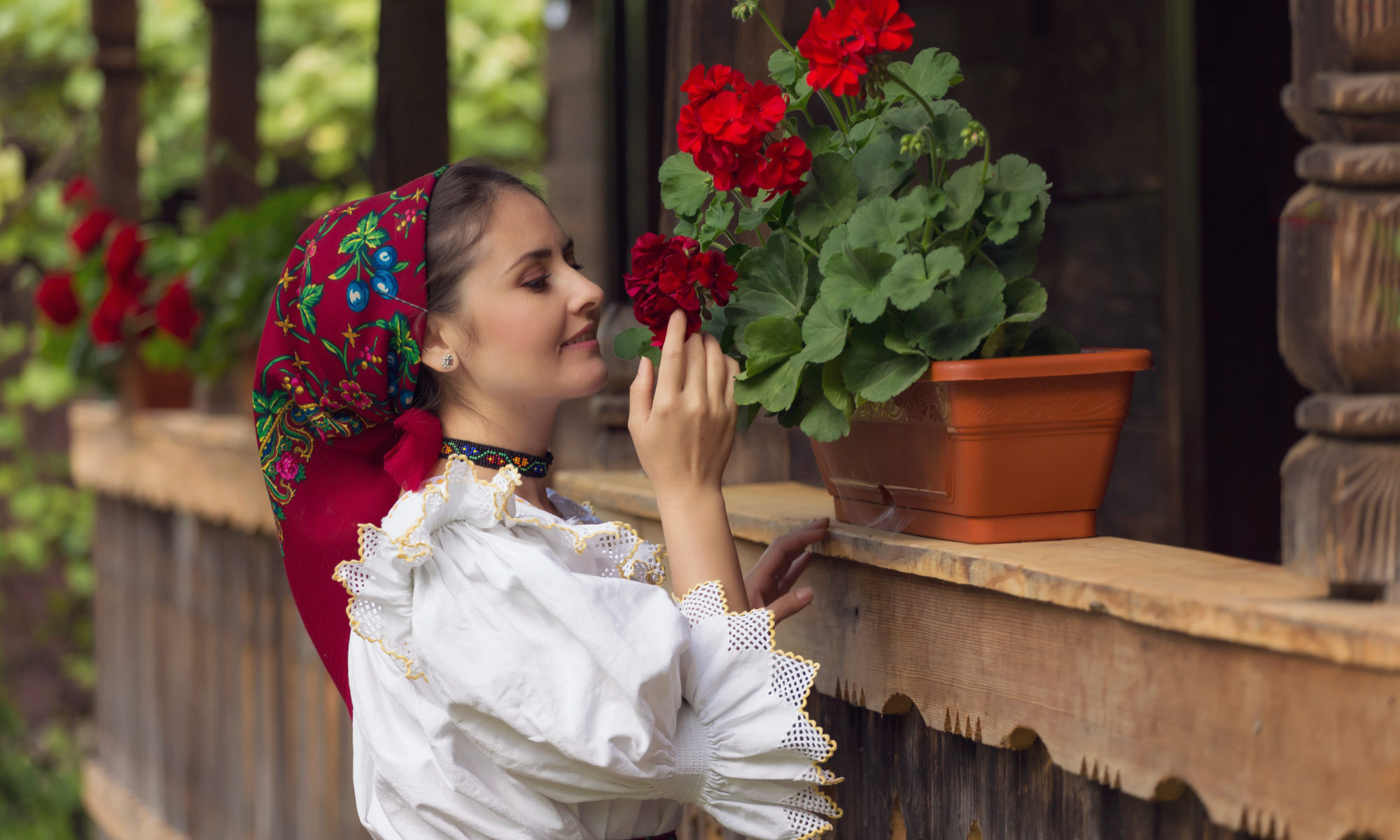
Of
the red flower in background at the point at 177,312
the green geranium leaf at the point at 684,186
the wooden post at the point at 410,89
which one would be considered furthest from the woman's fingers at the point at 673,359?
the red flower in background at the point at 177,312

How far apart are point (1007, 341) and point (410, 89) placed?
6.07 ft

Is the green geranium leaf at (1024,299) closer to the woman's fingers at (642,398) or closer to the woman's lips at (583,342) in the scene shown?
the woman's fingers at (642,398)

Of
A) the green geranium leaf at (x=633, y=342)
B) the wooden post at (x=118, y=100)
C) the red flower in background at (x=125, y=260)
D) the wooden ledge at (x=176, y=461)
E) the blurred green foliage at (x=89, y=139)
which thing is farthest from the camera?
the blurred green foliage at (x=89, y=139)

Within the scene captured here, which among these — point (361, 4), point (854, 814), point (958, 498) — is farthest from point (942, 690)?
point (361, 4)

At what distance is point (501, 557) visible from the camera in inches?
51.9

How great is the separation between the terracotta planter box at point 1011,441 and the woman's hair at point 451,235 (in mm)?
486

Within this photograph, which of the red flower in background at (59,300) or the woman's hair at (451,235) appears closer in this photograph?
the woman's hair at (451,235)

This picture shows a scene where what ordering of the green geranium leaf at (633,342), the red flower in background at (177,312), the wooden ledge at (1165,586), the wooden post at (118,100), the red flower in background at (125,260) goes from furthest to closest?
the wooden post at (118,100), the red flower in background at (125,260), the red flower in background at (177,312), the green geranium leaf at (633,342), the wooden ledge at (1165,586)

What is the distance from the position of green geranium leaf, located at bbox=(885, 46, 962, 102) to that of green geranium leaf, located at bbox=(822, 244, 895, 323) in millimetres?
178

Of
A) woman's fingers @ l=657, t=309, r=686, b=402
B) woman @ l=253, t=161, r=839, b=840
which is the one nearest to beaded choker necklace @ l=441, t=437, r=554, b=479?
woman @ l=253, t=161, r=839, b=840

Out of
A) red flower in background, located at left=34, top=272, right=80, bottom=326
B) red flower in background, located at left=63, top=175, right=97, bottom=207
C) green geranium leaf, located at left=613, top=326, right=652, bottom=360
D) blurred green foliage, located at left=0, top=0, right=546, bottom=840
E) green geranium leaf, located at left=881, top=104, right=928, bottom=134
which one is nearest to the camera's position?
green geranium leaf, located at left=881, top=104, right=928, bottom=134

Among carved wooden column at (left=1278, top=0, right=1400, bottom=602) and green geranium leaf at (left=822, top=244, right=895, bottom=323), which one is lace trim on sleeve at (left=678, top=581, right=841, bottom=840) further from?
carved wooden column at (left=1278, top=0, right=1400, bottom=602)

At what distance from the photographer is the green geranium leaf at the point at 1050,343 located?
136 centimetres

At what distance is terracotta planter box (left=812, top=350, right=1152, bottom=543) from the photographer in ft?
4.21
